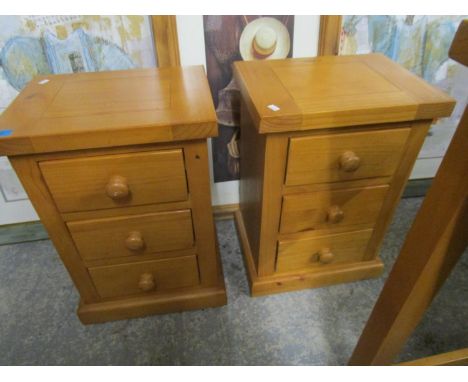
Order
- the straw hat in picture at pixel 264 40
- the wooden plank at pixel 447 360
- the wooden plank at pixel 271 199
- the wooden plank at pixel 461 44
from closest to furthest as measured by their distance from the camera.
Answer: the wooden plank at pixel 461 44
the wooden plank at pixel 447 360
the wooden plank at pixel 271 199
the straw hat in picture at pixel 264 40

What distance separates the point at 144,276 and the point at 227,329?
0.30 meters

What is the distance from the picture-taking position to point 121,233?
0.81m

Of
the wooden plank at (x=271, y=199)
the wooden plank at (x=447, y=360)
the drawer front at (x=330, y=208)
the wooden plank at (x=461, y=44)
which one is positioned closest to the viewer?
the wooden plank at (x=461, y=44)

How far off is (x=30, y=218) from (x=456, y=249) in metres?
1.36

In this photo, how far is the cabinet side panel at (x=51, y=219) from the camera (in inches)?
26.1

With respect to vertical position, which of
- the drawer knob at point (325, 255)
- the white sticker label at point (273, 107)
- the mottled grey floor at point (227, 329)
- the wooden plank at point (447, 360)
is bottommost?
the mottled grey floor at point (227, 329)

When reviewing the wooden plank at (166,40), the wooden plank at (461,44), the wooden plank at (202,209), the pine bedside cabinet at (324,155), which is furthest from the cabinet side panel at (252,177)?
the wooden plank at (461,44)

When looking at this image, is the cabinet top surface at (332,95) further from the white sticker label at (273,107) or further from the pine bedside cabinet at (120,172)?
the pine bedside cabinet at (120,172)

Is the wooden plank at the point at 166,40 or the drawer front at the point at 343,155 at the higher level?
the wooden plank at the point at 166,40

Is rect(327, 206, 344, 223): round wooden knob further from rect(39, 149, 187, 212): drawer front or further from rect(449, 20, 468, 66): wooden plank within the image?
rect(449, 20, 468, 66): wooden plank

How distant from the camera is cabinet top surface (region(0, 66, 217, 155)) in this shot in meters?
0.62

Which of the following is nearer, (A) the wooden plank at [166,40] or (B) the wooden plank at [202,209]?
(B) the wooden plank at [202,209]

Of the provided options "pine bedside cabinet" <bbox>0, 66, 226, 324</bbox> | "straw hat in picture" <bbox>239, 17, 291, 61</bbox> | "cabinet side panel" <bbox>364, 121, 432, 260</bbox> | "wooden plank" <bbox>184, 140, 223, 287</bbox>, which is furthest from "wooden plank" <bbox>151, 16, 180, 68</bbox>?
"cabinet side panel" <bbox>364, 121, 432, 260</bbox>

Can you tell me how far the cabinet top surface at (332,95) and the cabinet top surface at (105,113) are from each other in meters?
0.12
